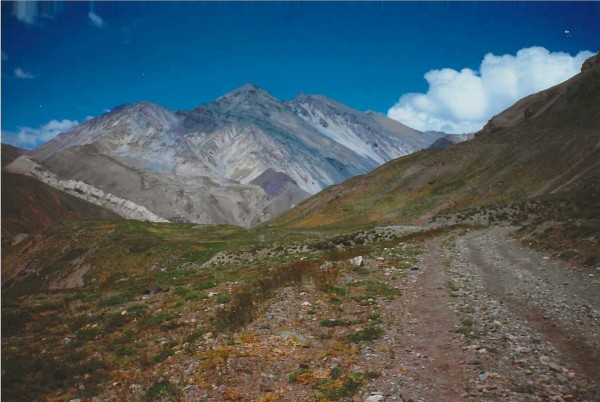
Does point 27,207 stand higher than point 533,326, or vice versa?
point 27,207

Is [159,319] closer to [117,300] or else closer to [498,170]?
[117,300]

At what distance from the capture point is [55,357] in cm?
1595

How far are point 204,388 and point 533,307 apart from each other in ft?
43.5

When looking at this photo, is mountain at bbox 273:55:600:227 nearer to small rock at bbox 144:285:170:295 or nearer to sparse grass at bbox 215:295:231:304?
sparse grass at bbox 215:295:231:304

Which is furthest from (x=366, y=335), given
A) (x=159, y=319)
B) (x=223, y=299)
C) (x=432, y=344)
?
(x=159, y=319)

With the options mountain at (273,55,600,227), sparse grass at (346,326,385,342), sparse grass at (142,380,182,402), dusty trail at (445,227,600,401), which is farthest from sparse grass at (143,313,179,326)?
mountain at (273,55,600,227)

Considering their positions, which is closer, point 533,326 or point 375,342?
point 375,342

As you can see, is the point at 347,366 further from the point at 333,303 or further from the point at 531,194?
the point at 531,194

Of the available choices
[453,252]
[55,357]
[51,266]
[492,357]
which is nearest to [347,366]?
[492,357]

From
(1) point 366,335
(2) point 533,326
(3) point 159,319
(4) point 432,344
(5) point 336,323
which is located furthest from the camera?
(3) point 159,319

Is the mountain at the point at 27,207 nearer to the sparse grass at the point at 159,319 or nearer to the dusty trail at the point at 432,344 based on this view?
the sparse grass at the point at 159,319

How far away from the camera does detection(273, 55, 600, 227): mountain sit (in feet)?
220

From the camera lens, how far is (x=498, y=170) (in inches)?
3182

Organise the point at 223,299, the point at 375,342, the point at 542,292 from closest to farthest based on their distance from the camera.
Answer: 1. the point at 375,342
2. the point at 542,292
3. the point at 223,299
